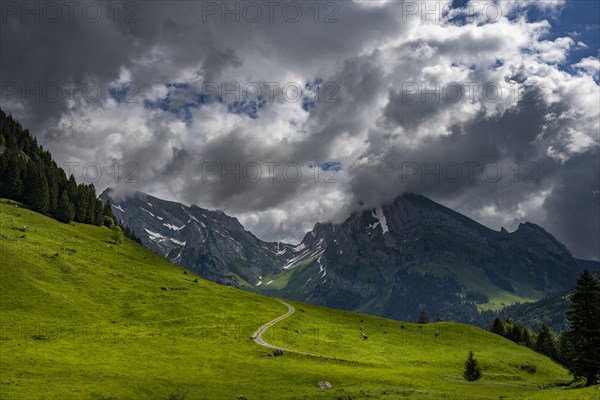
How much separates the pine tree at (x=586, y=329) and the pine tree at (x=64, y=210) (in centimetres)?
18029

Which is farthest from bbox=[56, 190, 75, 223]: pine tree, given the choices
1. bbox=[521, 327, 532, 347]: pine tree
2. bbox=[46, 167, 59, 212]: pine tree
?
bbox=[521, 327, 532, 347]: pine tree

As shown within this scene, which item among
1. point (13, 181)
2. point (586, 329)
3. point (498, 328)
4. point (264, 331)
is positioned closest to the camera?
point (586, 329)

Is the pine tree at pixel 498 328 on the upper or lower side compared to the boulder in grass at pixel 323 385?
upper

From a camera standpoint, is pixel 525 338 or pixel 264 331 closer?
pixel 264 331

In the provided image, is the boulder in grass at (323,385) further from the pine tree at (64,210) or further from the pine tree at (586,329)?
the pine tree at (64,210)

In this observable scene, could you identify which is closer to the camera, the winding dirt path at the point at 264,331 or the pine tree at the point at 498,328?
the winding dirt path at the point at 264,331

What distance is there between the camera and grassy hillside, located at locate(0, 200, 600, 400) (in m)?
57.7

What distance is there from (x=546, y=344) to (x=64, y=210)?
192136 mm

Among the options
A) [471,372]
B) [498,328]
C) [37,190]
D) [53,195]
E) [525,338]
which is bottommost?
[471,372]

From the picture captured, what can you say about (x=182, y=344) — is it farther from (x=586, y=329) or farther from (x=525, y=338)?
(x=525, y=338)

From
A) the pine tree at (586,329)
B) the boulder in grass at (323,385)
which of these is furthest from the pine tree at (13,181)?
the pine tree at (586,329)

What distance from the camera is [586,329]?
72438mm

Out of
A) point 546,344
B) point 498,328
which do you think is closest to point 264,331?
point 498,328

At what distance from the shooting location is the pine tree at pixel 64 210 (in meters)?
187
